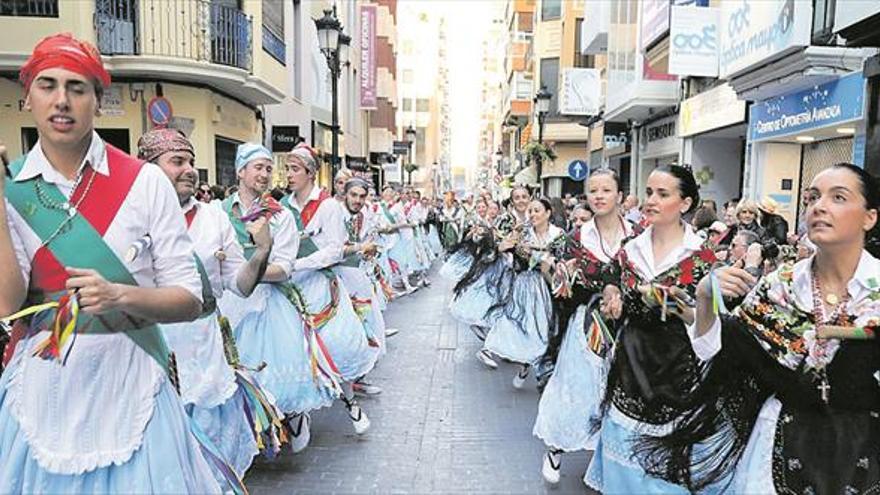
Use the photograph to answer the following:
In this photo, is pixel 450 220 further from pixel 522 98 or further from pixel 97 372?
pixel 522 98

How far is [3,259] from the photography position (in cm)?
198

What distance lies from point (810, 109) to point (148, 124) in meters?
12.0

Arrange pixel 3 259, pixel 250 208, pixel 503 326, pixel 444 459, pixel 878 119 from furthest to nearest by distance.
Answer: pixel 503 326
pixel 878 119
pixel 444 459
pixel 250 208
pixel 3 259

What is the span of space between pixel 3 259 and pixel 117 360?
0.44 metres

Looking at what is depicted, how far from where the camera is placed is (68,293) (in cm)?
200

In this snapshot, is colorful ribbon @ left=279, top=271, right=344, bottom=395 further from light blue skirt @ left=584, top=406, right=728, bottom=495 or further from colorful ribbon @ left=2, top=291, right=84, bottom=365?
colorful ribbon @ left=2, top=291, right=84, bottom=365

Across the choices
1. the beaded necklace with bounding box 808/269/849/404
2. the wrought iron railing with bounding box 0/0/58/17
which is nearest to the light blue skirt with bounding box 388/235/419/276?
the wrought iron railing with bounding box 0/0/58/17

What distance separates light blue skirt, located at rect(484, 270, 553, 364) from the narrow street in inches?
13.7

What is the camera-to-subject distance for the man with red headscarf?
2092mm

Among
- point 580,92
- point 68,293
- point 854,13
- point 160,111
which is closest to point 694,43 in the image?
point 854,13

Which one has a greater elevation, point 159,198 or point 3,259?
point 159,198

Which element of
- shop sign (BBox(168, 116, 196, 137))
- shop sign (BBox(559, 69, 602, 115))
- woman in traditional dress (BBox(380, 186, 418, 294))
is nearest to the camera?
woman in traditional dress (BBox(380, 186, 418, 294))

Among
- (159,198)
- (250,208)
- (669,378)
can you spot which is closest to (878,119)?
(669,378)

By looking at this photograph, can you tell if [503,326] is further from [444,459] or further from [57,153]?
[57,153]
